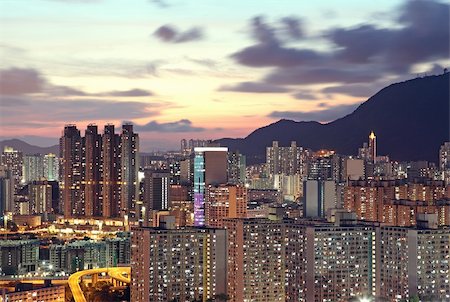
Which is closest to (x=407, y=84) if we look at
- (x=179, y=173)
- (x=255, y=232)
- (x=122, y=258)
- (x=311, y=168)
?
(x=311, y=168)

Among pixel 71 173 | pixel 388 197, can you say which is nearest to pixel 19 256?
pixel 388 197

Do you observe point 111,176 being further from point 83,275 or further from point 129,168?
point 83,275

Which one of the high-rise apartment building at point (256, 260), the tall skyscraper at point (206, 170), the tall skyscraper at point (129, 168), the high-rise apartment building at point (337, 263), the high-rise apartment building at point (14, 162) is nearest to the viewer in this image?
the high-rise apartment building at point (337, 263)

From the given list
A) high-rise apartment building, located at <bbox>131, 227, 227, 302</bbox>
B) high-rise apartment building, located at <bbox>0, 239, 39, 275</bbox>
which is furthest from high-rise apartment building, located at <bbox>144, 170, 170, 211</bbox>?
high-rise apartment building, located at <bbox>131, 227, 227, 302</bbox>

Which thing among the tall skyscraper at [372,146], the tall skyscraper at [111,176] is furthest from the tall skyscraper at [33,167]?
the tall skyscraper at [372,146]

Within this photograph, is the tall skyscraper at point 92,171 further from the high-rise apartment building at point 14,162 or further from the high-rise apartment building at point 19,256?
the high-rise apartment building at point 19,256

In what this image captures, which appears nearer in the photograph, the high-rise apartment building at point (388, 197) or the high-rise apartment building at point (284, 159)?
the high-rise apartment building at point (388, 197)

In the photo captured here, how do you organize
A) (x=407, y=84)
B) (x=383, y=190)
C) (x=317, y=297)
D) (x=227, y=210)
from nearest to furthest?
(x=317, y=297)
(x=383, y=190)
(x=227, y=210)
(x=407, y=84)

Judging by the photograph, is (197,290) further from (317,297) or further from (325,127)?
(325,127)
